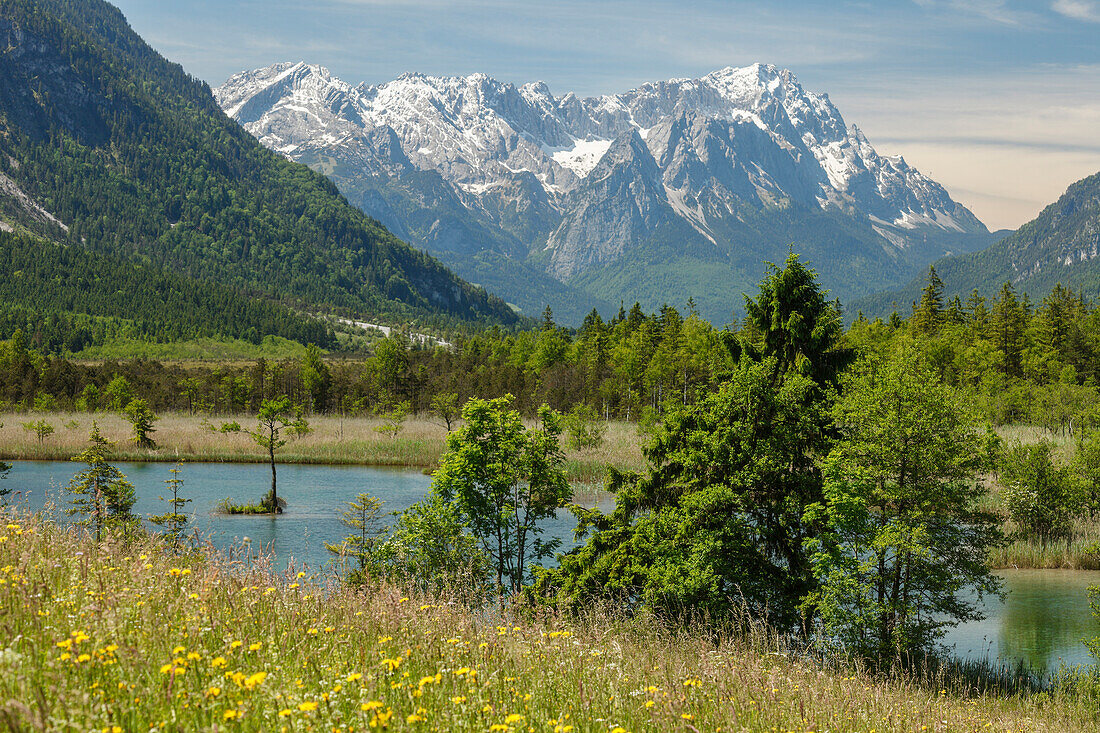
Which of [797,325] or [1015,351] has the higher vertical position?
[1015,351]

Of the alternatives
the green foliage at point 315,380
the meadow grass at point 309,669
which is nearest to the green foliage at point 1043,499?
the meadow grass at point 309,669

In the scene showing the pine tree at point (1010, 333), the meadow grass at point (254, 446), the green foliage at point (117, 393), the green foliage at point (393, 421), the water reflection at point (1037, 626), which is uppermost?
the pine tree at point (1010, 333)

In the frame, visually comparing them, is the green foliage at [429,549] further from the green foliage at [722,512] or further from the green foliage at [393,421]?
the green foliage at [393,421]

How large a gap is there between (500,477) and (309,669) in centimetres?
1545

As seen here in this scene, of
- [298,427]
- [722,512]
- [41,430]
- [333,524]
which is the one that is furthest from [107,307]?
[722,512]

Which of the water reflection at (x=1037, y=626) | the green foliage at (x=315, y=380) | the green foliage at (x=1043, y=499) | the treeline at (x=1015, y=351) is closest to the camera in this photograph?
the water reflection at (x=1037, y=626)

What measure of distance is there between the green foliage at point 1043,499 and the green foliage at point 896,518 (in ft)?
57.5

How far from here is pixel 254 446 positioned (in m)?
56.2

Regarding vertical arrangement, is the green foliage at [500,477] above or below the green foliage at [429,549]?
above

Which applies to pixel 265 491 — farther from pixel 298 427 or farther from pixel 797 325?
pixel 797 325

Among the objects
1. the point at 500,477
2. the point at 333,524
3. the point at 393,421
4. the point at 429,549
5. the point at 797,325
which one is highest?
the point at 797,325

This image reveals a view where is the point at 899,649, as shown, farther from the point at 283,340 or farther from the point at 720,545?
the point at 283,340

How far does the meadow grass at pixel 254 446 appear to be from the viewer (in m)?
50.3

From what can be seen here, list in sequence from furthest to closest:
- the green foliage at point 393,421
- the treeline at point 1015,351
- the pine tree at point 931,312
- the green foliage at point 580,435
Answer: the pine tree at point 931,312 → the treeline at point 1015,351 → the green foliage at point 393,421 → the green foliage at point 580,435
